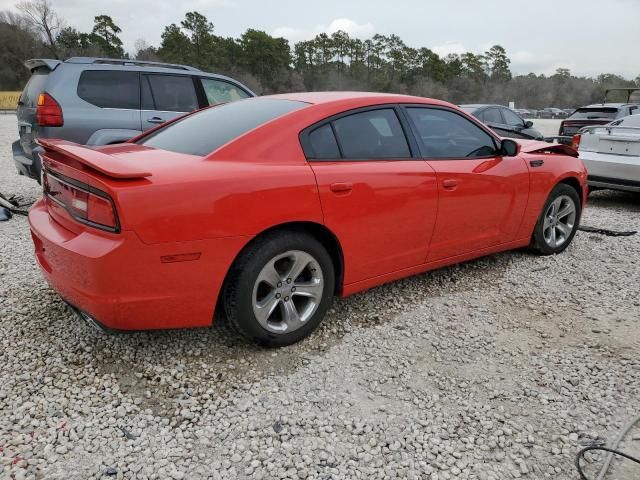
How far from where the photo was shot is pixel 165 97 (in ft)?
19.9

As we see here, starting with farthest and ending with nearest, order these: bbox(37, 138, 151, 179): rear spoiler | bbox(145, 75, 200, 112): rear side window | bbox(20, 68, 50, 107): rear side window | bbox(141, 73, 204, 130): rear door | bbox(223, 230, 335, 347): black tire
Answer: bbox(145, 75, 200, 112): rear side window < bbox(141, 73, 204, 130): rear door < bbox(20, 68, 50, 107): rear side window < bbox(223, 230, 335, 347): black tire < bbox(37, 138, 151, 179): rear spoiler

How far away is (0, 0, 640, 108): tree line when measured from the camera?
191 ft

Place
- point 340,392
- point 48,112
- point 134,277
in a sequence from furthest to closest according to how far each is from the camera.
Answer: point 48,112, point 340,392, point 134,277

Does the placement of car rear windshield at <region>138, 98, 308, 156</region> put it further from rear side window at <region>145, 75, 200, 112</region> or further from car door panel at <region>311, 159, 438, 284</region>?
rear side window at <region>145, 75, 200, 112</region>

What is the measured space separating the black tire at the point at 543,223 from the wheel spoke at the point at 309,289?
246 cm

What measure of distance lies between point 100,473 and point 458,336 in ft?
6.97

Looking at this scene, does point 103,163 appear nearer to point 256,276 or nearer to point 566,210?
point 256,276

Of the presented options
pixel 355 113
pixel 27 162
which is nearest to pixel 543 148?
pixel 355 113

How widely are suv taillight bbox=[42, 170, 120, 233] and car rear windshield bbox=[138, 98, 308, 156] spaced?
60 cm

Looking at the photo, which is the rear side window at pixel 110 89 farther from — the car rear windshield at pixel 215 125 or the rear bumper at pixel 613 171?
the rear bumper at pixel 613 171

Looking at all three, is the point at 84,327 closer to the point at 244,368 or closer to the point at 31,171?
the point at 244,368

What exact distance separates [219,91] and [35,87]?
7.22 feet

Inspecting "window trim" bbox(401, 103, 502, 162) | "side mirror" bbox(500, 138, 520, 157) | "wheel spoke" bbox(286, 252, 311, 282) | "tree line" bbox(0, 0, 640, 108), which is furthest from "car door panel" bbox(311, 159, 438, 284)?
"tree line" bbox(0, 0, 640, 108)

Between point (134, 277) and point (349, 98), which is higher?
point (349, 98)
